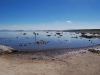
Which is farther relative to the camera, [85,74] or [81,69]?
[81,69]

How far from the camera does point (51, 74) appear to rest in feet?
35.7

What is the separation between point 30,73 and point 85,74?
5.16 m

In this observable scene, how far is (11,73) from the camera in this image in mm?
10688

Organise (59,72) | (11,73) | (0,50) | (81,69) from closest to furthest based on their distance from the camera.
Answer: (11,73), (59,72), (81,69), (0,50)

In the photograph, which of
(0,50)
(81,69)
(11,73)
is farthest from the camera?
(0,50)

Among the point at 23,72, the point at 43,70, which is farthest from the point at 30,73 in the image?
the point at 43,70

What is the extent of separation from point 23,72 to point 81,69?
594 cm

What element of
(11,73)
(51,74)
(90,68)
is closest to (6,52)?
(11,73)

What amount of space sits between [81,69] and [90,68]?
107cm

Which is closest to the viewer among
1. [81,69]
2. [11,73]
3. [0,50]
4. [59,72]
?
[11,73]

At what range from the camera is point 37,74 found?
1083 centimetres

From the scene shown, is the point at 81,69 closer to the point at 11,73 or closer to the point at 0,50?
the point at 11,73

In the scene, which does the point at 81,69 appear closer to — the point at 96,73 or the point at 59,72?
the point at 96,73

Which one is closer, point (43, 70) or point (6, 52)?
point (43, 70)
